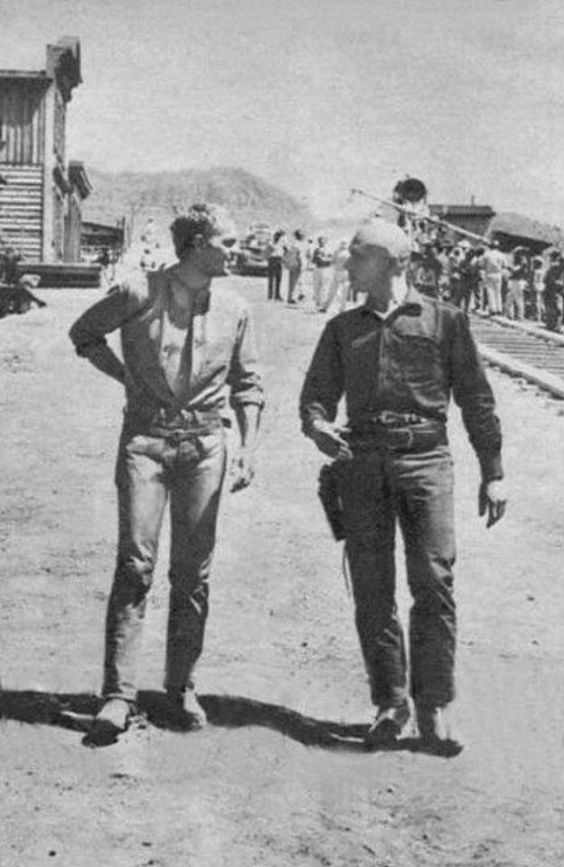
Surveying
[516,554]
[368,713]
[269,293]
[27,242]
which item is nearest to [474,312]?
[269,293]

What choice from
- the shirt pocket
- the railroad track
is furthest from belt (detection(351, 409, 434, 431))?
the railroad track

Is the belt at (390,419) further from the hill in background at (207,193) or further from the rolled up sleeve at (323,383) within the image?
the hill in background at (207,193)

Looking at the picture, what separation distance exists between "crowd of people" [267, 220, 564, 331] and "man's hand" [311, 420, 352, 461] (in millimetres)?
15845

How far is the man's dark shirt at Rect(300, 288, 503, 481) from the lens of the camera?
5.03 m

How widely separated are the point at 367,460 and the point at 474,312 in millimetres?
19930

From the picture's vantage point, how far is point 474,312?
2464 cm

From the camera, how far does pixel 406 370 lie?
5.03 meters

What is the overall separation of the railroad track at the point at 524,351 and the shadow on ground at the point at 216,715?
9766mm

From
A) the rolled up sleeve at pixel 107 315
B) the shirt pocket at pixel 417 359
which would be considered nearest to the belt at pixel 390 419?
the shirt pocket at pixel 417 359

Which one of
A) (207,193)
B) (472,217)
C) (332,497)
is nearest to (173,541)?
(332,497)

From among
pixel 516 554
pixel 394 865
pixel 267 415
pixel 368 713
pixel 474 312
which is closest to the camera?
pixel 394 865

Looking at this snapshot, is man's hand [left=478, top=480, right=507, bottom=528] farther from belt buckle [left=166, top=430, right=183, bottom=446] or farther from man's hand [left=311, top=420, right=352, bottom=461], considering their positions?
belt buckle [left=166, top=430, right=183, bottom=446]

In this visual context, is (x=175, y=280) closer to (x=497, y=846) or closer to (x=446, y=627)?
(x=446, y=627)

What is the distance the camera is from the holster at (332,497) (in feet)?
17.0
